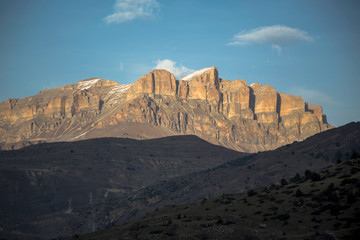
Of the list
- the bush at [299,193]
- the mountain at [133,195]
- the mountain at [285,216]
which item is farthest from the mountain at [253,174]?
the bush at [299,193]

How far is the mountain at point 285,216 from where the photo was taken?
49688 millimetres

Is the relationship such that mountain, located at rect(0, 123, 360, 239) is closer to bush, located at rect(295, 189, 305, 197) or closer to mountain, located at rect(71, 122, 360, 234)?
mountain, located at rect(71, 122, 360, 234)

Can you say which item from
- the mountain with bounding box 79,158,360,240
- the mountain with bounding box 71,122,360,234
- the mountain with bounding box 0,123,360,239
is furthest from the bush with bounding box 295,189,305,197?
the mountain with bounding box 0,123,360,239

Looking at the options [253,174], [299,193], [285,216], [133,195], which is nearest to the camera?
[285,216]

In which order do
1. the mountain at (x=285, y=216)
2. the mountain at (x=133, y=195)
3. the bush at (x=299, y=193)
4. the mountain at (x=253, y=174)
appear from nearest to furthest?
the mountain at (x=285, y=216), the bush at (x=299, y=193), the mountain at (x=133, y=195), the mountain at (x=253, y=174)

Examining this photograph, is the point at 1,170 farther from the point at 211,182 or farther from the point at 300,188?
the point at 300,188

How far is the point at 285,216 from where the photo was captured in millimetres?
56156

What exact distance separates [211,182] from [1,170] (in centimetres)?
8292

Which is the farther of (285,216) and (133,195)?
(133,195)

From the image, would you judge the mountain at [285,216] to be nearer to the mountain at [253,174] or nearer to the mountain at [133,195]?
the mountain at [133,195]

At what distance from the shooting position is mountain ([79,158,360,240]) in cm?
4969

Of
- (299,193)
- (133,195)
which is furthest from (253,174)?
(299,193)

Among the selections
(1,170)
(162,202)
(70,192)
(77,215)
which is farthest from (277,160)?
(1,170)

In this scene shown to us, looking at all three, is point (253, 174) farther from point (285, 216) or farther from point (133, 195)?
point (285, 216)
